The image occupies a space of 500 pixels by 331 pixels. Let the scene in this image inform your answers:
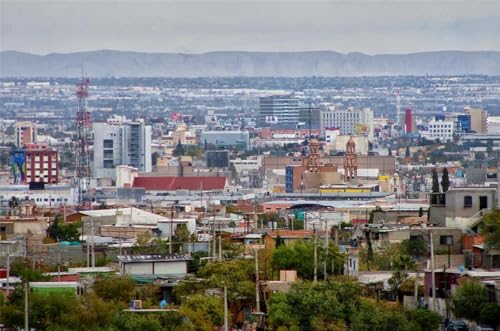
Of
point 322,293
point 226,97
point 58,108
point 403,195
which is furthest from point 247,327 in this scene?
point 226,97

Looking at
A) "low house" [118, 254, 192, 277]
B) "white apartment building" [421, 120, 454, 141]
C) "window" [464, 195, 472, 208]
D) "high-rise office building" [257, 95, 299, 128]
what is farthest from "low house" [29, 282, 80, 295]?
"high-rise office building" [257, 95, 299, 128]

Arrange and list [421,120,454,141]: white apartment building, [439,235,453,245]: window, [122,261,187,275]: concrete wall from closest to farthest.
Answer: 1. [122,261,187,275]: concrete wall
2. [439,235,453,245]: window
3. [421,120,454,141]: white apartment building

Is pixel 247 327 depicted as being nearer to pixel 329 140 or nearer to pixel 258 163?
pixel 258 163

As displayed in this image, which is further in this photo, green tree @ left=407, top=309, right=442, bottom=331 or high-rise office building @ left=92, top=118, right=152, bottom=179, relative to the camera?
→ high-rise office building @ left=92, top=118, right=152, bottom=179

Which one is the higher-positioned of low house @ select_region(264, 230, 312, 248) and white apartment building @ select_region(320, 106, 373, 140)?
white apartment building @ select_region(320, 106, 373, 140)

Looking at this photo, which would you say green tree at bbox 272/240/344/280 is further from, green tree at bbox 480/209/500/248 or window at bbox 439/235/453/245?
green tree at bbox 480/209/500/248

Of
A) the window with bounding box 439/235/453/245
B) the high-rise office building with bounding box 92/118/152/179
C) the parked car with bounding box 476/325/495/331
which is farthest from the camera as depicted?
the high-rise office building with bounding box 92/118/152/179
